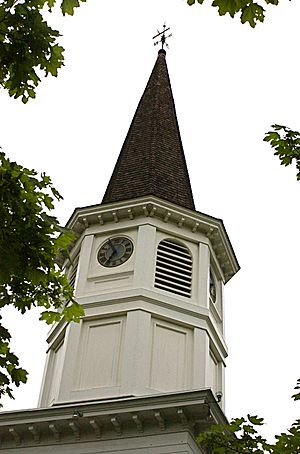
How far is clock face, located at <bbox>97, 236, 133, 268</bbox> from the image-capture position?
18.6m

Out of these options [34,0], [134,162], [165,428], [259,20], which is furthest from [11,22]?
[134,162]

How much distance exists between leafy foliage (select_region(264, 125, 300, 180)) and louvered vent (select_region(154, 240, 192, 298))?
9.90 m

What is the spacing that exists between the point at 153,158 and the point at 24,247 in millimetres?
16821

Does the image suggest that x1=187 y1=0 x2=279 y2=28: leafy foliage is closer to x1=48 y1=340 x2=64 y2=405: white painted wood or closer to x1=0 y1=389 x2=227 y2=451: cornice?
x1=0 y1=389 x2=227 y2=451: cornice

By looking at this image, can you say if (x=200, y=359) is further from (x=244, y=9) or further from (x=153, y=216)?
(x=244, y=9)

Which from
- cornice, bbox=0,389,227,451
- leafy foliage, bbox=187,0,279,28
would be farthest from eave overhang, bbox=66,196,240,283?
leafy foliage, bbox=187,0,279,28

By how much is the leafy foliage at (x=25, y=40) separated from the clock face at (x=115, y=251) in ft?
39.0

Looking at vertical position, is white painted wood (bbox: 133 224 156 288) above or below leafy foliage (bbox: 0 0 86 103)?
above

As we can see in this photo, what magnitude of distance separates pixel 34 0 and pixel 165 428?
31.8 feet

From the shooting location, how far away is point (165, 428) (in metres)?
14.2

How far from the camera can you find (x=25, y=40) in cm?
666

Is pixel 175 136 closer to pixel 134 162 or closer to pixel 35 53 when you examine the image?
pixel 134 162

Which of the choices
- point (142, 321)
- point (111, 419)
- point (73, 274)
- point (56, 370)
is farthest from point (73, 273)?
point (111, 419)

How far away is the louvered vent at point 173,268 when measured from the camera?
1811cm
